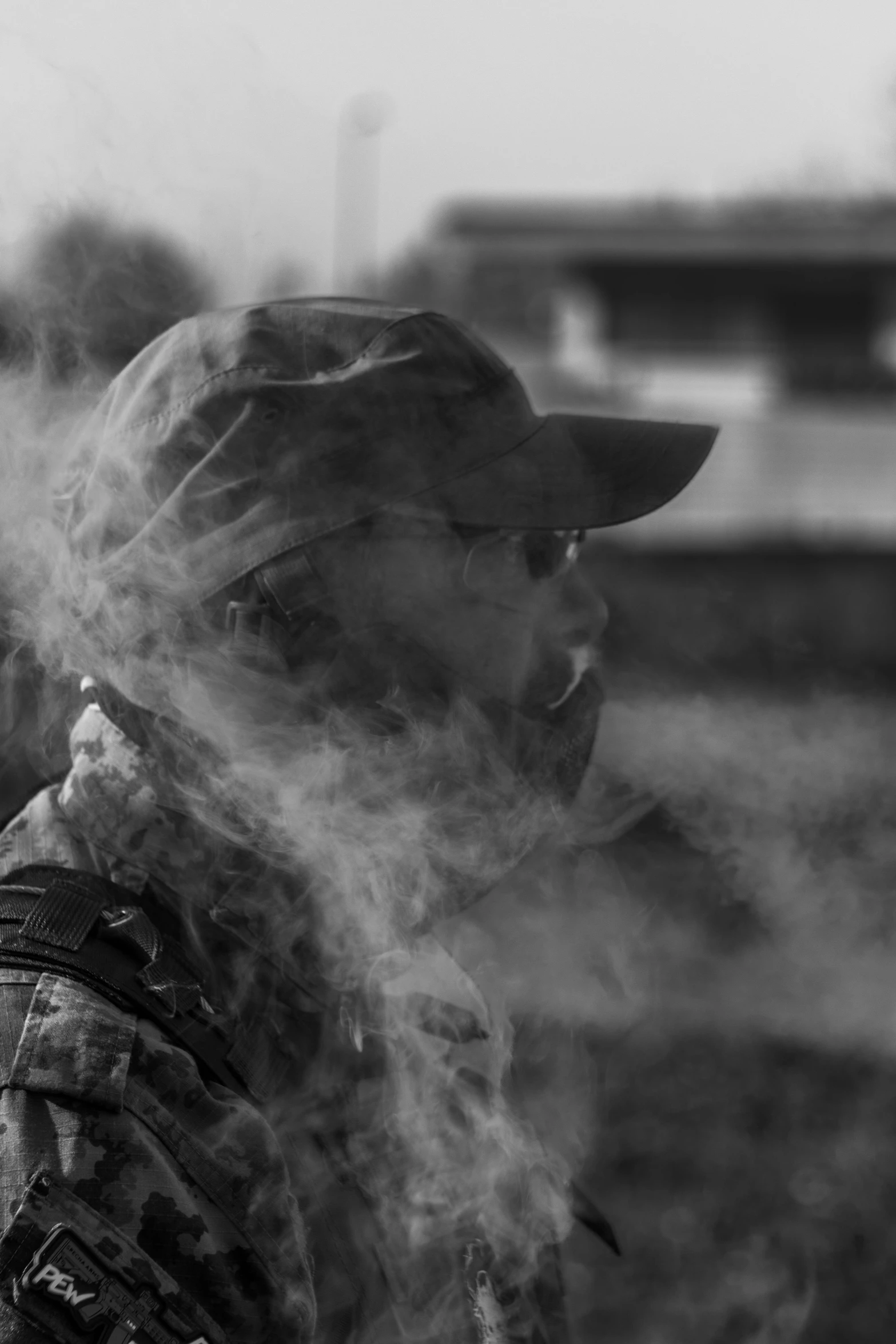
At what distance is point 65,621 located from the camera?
6.75ft

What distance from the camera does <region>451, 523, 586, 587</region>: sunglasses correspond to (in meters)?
2.04

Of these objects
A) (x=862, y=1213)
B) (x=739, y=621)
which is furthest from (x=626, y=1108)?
(x=739, y=621)

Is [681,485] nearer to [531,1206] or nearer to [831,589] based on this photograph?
[531,1206]

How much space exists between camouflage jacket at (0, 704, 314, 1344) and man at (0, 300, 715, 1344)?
0.01m

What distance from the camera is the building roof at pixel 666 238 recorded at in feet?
75.7

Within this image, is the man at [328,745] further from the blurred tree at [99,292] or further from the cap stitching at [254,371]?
the blurred tree at [99,292]

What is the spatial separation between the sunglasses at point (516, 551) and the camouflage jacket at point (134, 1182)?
2.61 feet

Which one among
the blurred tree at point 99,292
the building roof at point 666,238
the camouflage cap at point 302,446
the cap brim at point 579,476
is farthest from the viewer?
the building roof at point 666,238

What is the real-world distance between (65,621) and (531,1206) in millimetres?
1137

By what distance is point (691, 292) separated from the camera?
24156 mm

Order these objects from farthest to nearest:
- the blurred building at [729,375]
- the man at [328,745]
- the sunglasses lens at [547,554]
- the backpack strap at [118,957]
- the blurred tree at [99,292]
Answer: the blurred building at [729,375], the blurred tree at [99,292], the sunglasses lens at [547,554], the man at [328,745], the backpack strap at [118,957]

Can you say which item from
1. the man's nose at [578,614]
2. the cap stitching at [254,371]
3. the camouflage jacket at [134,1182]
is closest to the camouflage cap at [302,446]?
the cap stitching at [254,371]

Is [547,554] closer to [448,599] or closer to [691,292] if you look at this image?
[448,599]

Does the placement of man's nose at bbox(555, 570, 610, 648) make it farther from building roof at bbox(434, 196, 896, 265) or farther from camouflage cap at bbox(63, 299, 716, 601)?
building roof at bbox(434, 196, 896, 265)
